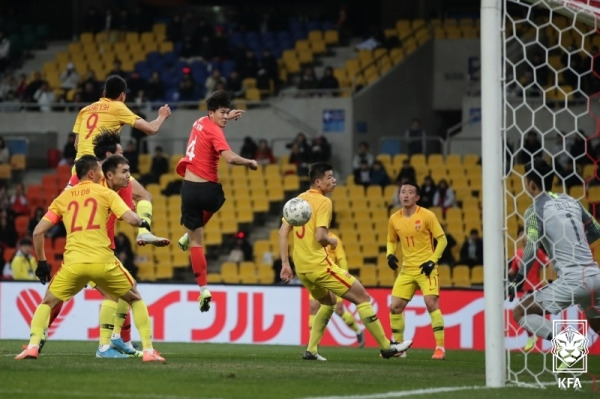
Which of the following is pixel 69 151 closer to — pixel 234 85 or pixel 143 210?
pixel 234 85

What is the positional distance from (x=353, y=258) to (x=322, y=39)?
9299 mm

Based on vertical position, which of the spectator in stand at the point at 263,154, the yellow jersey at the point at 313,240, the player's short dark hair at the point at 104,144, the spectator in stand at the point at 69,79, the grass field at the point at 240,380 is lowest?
the grass field at the point at 240,380

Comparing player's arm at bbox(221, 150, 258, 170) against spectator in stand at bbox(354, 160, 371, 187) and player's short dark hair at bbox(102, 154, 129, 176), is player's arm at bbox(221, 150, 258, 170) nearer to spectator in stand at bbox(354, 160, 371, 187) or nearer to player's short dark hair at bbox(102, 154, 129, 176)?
player's short dark hair at bbox(102, 154, 129, 176)

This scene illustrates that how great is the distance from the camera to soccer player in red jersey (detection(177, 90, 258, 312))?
12578 millimetres

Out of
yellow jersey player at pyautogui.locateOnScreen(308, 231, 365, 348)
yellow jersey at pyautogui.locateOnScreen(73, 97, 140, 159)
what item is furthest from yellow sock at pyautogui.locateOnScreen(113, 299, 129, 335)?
yellow jersey player at pyautogui.locateOnScreen(308, 231, 365, 348)

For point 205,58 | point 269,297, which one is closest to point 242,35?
point 205,58

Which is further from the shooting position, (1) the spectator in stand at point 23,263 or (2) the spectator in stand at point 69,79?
(2) the spectator in stand at point 69,79

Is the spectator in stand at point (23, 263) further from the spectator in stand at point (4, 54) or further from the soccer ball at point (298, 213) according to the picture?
the spectator in stand at point (4, 54)

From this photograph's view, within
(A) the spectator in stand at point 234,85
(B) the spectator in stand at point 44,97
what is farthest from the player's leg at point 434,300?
(B) the spectator in stand at point 44,97

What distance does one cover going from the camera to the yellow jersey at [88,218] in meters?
10.5

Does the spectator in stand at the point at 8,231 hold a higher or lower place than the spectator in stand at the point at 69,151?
lower

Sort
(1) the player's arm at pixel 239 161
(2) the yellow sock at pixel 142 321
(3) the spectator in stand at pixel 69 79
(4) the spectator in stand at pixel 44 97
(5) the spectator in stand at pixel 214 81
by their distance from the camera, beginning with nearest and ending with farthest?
1. (2) the yellow sock at pixel 142 321
2. (1) the player's arm at pixel 239 161
3. (5) the spectator in stand at pixel 214 81
4. (4) the spectator in stand at pixel 44 97
5. (3) the spectator in stand at pixel 69 79

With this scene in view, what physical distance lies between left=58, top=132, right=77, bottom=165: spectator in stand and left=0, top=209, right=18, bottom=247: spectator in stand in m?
2.51

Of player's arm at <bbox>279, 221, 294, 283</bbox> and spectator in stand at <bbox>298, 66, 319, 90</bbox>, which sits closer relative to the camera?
player's arm at <bbox>279, 221, 294, 283</bbox>
